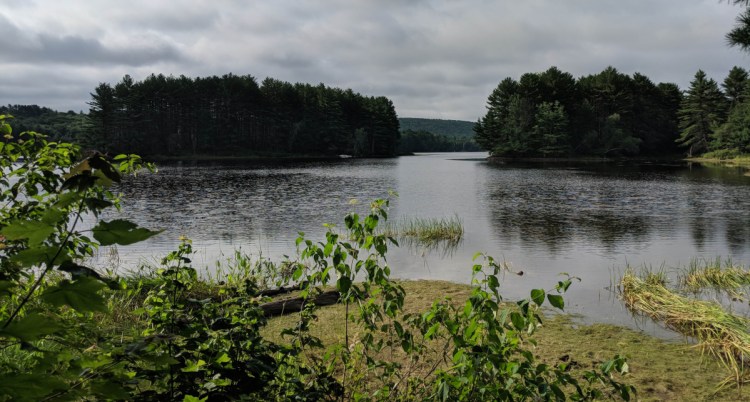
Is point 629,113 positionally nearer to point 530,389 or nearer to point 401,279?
point 401,279

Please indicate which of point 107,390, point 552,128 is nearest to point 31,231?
point 107,390

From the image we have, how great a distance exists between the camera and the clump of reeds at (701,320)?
23.8 feet

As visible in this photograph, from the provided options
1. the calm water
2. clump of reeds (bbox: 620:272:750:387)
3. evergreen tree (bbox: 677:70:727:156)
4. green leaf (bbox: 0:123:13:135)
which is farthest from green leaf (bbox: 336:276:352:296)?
evergreen tree (bbox: 677:70:727:156)

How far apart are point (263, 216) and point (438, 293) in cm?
1465

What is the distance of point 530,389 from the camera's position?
123 inches

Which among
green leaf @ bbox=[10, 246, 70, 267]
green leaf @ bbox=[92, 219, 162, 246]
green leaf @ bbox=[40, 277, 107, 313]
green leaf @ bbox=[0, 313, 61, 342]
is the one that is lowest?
green leaf @ bbox=[0, 313, 61, 342]

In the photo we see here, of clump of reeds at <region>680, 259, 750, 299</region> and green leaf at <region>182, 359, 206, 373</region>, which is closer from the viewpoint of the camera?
green leaf at <region>182, 359, 206, 373</region>

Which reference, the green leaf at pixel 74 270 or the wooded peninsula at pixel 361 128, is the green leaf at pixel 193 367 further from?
the wooded peninsula at pixel 361 128

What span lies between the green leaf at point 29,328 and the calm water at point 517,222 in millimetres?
9784

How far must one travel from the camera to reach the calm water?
14023 millimetres

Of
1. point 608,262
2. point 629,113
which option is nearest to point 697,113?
point 629,113

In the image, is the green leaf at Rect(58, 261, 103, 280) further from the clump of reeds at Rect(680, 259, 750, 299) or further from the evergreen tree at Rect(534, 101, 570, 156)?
the evergreen tree at Rect(534, 101, 570, 156)

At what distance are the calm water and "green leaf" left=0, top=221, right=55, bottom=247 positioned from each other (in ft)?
32.1

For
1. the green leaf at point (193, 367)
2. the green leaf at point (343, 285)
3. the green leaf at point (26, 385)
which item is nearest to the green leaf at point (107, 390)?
the green leaf at point (26, 385)
